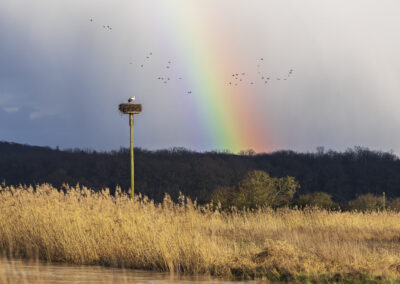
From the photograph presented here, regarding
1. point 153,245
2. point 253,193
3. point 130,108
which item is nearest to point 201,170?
point 253,193

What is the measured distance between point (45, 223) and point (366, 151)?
102194 mm

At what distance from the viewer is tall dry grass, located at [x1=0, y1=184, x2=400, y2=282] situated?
1246cm

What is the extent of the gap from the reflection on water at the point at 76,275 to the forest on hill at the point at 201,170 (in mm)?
69645

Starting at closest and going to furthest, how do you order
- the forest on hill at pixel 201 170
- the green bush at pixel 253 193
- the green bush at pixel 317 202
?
the green bush at pixel 253 193
the green bush at pixel 317 202
the forest on hill at pixel 201 170

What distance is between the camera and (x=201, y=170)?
324 feet

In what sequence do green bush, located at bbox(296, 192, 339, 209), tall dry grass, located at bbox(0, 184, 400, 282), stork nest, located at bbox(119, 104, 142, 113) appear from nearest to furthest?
tall dry grass, located at bbox(0, 184, 400, 282) < stork nest, located at bbox(119, 104, 142, 113) < green bush, located at bbox(296, 192, 339, 209)

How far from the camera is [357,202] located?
122 ft

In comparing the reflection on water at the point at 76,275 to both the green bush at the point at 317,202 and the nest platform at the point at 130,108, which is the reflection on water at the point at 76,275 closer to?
the nest platform at the point at 130,108

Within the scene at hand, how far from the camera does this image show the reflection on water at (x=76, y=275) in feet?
39.0

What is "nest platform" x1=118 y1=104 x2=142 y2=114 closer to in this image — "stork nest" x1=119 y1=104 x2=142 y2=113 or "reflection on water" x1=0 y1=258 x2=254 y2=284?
"stork nest" x1=119 y1=104 x2=142 y2=113

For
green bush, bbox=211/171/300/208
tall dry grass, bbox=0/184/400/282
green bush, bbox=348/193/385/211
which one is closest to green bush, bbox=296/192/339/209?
green bush, bbox=211/171/300/208

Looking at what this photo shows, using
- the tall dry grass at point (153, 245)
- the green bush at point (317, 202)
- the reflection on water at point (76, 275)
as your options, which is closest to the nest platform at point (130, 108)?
the tall dry grass at point (153, 245)

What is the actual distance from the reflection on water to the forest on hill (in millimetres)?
69645

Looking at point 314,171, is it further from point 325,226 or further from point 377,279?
point 377,279
